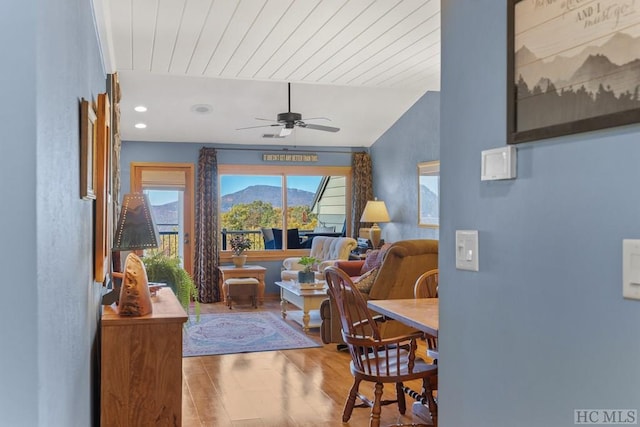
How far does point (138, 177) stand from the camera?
838cm

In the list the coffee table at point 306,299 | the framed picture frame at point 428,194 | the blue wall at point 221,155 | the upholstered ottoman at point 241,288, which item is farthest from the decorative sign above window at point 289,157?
the coffee table at point 306,299

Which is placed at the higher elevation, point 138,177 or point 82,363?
point 138,177

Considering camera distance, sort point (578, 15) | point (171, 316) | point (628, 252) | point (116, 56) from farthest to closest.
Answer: point (116, 56), point (171, 316), point (578, 15), point (628, 252)

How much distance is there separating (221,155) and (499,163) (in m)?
7.59

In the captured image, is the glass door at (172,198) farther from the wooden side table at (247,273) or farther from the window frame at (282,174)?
the wooden side table at (247,273)

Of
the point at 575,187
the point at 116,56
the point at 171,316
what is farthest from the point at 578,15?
the point at 116,56

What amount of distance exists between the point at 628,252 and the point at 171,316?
7.04 feet

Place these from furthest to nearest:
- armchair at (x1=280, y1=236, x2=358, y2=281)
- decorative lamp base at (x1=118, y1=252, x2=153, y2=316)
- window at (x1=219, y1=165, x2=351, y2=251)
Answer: window at (x1=219, y1=165, x2=351, y2=251), armchair at (x1=280, y1=236, x2=358, y2=281), decorative lamp base at (x1=118, y1=252, x2=153, y2=316)

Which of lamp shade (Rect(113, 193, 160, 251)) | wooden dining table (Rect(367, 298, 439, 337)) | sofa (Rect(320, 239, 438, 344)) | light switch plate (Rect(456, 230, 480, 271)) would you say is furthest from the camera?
sofa (Rect(320, 239, 438, 344))

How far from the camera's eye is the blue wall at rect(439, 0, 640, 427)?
1181 mm

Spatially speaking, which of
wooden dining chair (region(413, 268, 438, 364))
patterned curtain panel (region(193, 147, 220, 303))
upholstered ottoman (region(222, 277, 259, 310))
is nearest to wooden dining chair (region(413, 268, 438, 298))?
wooden dining chair (region(413, 268, 438, 364))

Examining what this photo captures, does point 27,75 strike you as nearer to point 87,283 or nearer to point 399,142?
point 87,283

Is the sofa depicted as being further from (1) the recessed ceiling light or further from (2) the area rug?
(1) the recessed ceiling light

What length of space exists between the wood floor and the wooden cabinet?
883 mm
